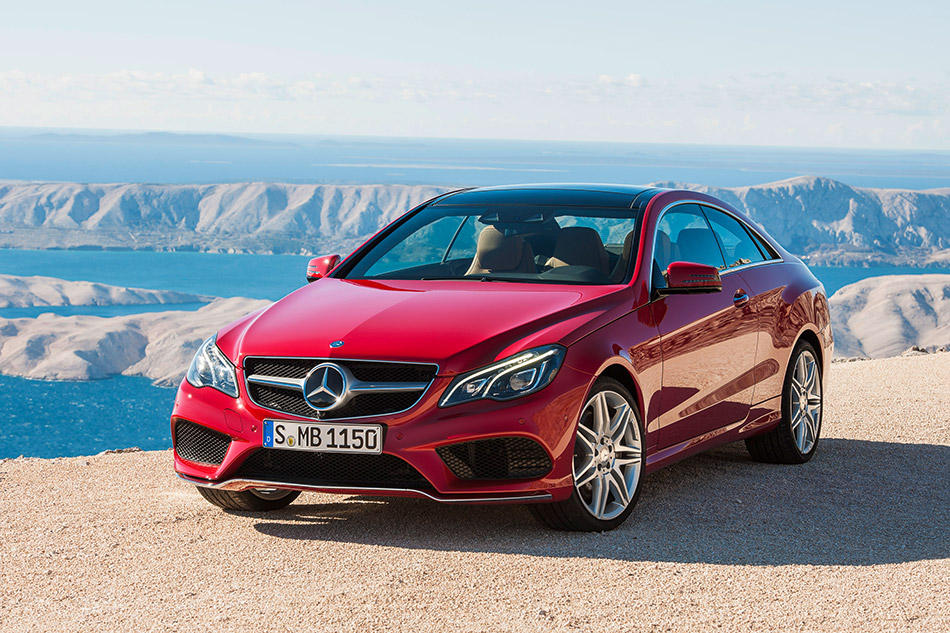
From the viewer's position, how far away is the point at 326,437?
4.27 metres

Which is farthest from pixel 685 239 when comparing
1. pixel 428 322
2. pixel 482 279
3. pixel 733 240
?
pixel 428 322

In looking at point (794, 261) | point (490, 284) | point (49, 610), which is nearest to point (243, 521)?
point (49, 610)

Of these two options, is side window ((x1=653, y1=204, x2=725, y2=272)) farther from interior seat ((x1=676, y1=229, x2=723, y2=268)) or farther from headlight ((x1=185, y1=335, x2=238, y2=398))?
headlight ((x1=185, y1=335, x2=238, y2=398))

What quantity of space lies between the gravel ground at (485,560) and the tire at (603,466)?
105mm

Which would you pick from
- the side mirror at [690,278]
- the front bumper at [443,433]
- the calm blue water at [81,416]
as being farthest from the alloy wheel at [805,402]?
the calm blue water at [81,416]

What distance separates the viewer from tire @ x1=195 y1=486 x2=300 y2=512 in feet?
16.6

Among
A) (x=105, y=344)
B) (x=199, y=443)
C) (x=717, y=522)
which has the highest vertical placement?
(x=199, y=443)

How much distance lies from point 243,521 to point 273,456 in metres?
0.70

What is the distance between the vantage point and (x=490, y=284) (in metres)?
5.20

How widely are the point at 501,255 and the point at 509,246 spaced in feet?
0.22

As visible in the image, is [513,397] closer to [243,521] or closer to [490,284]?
[490,284]

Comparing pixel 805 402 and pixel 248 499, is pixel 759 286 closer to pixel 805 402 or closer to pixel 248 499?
pixel 805 402

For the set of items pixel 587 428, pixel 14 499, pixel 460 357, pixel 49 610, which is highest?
pixel 460 357

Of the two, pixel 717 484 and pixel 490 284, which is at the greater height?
pixel 490 284
